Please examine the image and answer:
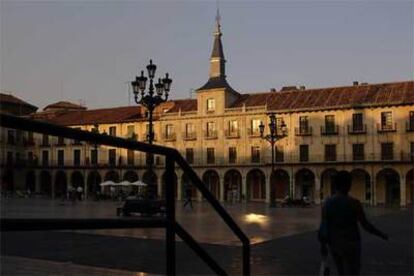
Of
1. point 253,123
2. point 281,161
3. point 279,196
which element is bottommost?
point 279,196

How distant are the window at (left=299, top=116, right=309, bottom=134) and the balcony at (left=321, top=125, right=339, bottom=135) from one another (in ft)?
5.21

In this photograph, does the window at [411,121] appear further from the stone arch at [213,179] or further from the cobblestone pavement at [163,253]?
the cobblestone pavement at [163,253]

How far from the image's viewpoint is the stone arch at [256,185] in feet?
199

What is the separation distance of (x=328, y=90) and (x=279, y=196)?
478 inches

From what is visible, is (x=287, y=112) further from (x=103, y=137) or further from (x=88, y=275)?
(x=103, y=137)

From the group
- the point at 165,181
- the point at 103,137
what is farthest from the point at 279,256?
the point at 103,137

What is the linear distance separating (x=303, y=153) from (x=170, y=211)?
55272mm

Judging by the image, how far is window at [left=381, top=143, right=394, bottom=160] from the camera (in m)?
54.0

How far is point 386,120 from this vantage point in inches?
2141

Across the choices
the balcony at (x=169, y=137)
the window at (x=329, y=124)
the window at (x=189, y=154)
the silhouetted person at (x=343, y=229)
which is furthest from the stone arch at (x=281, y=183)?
the silhouetted person at (x=343, y=229)

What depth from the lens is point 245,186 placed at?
59.1m

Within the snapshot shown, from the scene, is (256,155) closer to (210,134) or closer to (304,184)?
(304,184)

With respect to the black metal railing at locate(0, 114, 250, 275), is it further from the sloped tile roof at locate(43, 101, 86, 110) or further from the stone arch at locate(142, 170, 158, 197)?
the sloped tile roof at locate(43, 101, 86, 110)

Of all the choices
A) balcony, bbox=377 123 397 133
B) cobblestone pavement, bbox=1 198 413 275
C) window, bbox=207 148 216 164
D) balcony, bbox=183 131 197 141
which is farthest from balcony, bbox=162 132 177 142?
cobblestone pavement, bbox=1 198 413 275
